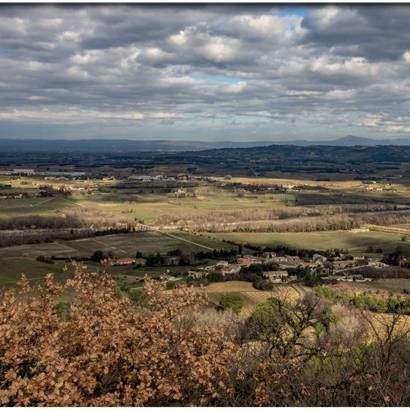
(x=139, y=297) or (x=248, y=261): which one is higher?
(x=139, y=297)

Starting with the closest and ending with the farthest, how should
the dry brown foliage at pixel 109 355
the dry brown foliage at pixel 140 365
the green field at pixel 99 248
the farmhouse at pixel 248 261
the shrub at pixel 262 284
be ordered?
the dry brown foliage at pixel 109 355 → the dry brown foliage at pixel 140 365 → the shrub at pixel 262 284 → the green field at pixel 99 248 → the farmhouse at pixel 248 261

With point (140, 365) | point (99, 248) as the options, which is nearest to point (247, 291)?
point (99, 248)

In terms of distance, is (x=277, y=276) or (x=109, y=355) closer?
(x=109, y=355)

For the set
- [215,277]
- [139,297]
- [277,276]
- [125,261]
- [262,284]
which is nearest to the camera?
[139,297]

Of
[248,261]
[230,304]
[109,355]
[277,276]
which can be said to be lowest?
[248,261]

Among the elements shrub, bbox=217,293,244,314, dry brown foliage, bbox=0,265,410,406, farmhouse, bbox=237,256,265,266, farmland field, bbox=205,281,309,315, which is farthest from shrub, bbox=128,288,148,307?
farmhouse, bbox=237,256,265,266

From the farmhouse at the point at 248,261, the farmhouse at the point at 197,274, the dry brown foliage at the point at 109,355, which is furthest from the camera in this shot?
the farmhouse at the point at 248,261

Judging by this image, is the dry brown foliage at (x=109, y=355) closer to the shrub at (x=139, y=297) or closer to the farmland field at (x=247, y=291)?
the shrub at (x=139, y=297)

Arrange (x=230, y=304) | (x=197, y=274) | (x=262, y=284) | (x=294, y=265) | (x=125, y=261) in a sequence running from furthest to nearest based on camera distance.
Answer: (x=125, y=261), (x=294, y=265), (x=197, y=274), (x=262, y=284), (x=230, y=304)

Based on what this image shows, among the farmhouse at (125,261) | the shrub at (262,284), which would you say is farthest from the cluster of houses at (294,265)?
the farmhouse at (125,261)

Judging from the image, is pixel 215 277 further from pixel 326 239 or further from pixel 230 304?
pixel 326 239
